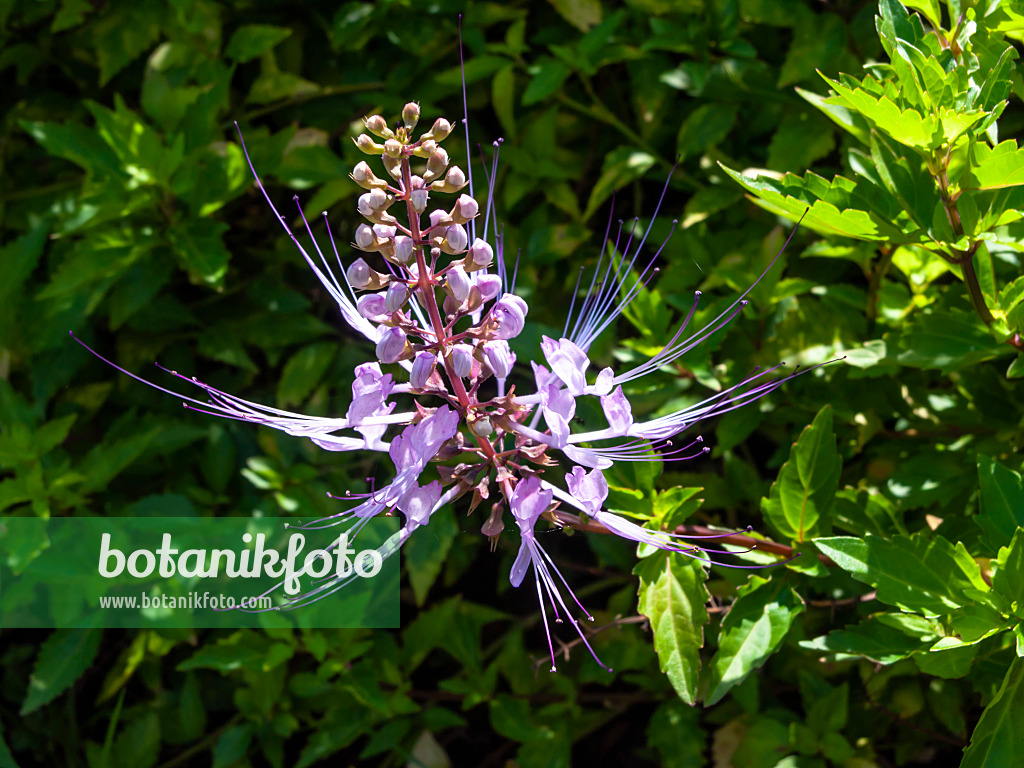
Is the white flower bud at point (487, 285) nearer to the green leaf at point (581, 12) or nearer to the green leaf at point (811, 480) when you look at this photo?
the green leaf at point (811, 480)

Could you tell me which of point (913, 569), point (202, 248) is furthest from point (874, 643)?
point (202, 248)

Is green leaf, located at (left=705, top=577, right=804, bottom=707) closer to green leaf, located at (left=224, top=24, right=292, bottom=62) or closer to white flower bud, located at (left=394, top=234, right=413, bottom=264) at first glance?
white flower bud, located at (left=394, top=234, right=413, bottom=264)

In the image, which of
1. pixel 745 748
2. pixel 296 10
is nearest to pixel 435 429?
pixel 745 748

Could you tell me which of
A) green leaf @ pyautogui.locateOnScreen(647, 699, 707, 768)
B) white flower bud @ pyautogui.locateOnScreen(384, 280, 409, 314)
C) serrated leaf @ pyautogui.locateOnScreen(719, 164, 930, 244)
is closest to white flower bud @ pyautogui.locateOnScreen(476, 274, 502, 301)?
white flower bud @ pyautogui.locateOnScreen(384, 280, 409, 314)

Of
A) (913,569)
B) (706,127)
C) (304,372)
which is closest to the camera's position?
(913,569)

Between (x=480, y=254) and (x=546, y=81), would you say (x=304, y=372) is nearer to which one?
(x=546, y=81)

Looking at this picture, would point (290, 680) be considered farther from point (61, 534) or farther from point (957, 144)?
point (957, 144)

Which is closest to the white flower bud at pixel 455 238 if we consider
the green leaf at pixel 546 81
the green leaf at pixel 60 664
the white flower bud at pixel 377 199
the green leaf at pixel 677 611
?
the white flower bud at pixel 377 199
